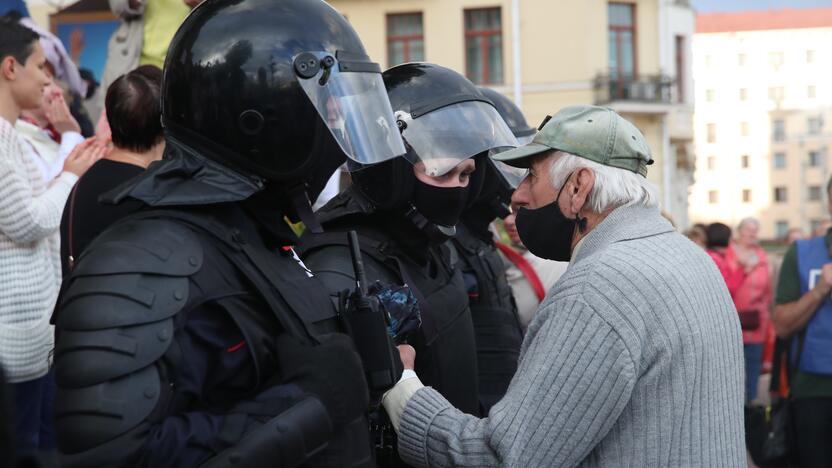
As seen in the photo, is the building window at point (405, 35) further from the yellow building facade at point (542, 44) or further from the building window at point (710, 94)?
the building window at point (710, 94)

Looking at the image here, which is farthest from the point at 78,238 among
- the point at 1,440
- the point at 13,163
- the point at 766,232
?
the point at 766,232

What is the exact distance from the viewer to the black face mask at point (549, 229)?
276cm

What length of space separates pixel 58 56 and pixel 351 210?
259 cm

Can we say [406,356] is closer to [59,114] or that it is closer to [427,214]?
[427,214]

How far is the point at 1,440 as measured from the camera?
1.14 m

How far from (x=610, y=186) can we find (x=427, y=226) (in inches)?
35.4

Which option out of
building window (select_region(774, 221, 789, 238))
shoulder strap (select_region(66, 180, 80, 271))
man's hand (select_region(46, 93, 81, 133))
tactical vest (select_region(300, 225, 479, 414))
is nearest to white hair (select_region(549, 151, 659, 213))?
tactical vest (select_region(300, 225, 479, 414))

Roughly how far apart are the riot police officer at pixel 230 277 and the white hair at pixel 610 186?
0.43m

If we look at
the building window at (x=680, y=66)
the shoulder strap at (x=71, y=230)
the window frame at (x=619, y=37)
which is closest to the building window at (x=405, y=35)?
the window frame at (x=619, y=37)

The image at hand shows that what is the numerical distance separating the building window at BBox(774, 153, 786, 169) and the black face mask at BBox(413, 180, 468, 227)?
88952mm

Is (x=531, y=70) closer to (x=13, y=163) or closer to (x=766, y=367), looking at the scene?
(x=766, y=367)

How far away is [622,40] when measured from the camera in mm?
26031

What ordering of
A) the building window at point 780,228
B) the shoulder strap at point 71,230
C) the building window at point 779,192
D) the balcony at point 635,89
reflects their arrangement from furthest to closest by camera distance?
1. the building window at point 779,192
2. the building window at point 780,228
3. the balcony at point 635,89
4. the shoulder strap at point 71,230

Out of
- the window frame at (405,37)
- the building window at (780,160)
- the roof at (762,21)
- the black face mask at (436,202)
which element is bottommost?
the building window at (780,160)
